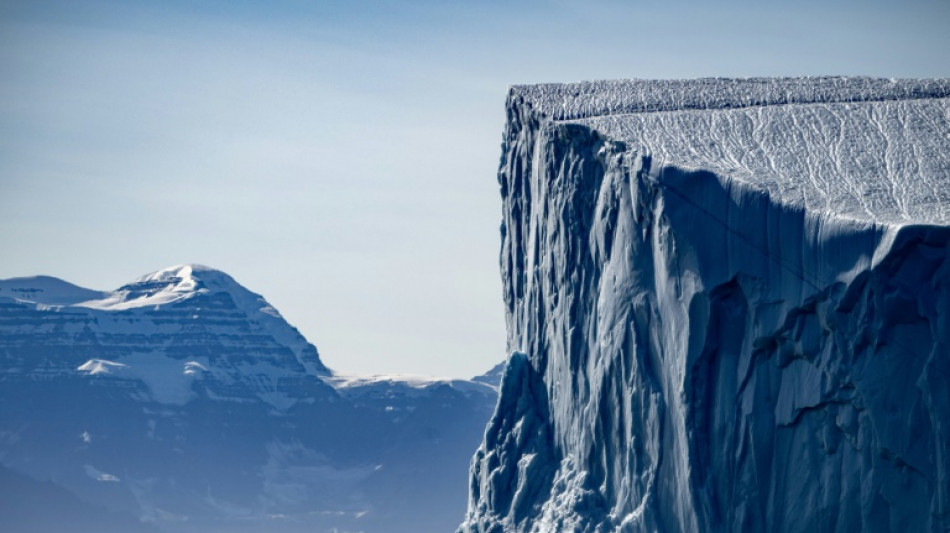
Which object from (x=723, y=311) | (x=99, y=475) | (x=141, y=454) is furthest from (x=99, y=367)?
(x=723, y=311)

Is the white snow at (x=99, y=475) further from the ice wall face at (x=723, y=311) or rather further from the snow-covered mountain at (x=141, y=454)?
the ice wall face at (x=723, y=311)

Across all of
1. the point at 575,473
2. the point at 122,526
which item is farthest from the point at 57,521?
the point at 575,473

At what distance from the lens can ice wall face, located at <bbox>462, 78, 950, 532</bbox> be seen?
133 ft

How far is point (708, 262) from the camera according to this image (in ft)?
144

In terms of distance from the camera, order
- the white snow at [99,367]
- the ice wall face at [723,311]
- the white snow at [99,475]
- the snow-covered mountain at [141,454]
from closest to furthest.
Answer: the ice wall face at [723,311]
the snow-covered mountain at [141,454]
the white snow at [99,475]
the white snow at [99,367]

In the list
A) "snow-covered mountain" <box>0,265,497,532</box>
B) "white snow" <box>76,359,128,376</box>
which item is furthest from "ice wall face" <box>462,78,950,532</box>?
"white snow" <box>76,359,128,376</box>

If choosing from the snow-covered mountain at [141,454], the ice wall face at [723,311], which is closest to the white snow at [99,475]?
the snow-covered mountain at [141,454]

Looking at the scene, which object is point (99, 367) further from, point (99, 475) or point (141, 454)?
point (99, 475)

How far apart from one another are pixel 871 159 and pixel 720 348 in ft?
18.9

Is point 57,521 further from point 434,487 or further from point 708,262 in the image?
point 708,262

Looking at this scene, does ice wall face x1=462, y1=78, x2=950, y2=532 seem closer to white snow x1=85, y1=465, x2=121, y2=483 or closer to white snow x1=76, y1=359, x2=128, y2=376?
white snow x1=85, y1=465, x2=121, y2=483

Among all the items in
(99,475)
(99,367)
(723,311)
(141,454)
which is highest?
(99,367)

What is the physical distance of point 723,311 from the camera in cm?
4381

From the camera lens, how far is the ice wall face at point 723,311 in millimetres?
40562
